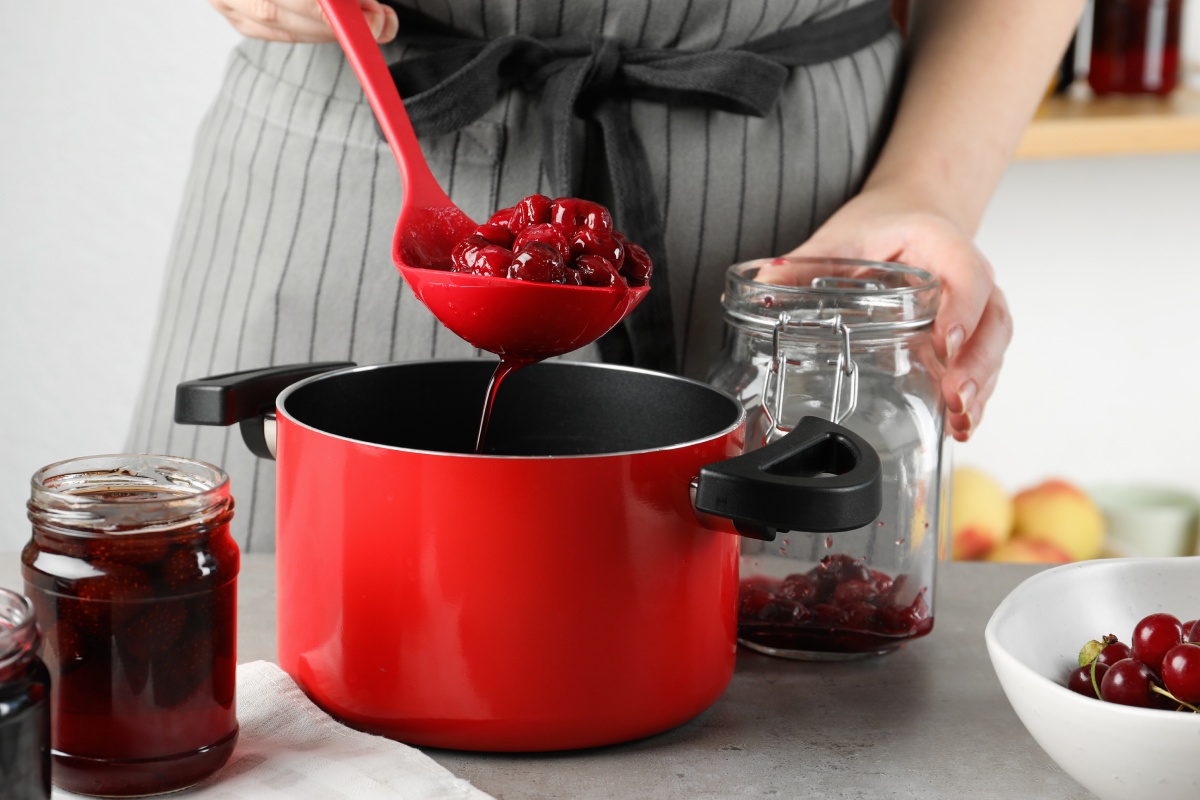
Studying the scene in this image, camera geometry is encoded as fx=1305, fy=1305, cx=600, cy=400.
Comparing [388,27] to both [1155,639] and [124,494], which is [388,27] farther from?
[1155,639]

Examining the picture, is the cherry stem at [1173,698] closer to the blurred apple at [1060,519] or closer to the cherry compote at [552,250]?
the cherry compote at [552,250]

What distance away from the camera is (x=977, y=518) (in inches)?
72.1

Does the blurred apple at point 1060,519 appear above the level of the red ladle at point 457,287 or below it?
below

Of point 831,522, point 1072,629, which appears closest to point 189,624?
point 831,522

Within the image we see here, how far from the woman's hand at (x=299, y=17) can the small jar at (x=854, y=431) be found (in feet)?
0.97

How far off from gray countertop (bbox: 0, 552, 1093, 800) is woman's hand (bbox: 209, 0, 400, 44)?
0.41 m

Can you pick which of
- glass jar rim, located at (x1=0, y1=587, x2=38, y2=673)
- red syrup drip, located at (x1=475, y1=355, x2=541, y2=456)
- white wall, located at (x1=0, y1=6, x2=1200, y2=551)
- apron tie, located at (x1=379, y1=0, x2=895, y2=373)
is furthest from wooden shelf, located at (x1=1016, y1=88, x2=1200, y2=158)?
glass jar rim, located at (x1=0, y1=587, x2=38, y2=673)

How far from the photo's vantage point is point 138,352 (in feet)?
5.91

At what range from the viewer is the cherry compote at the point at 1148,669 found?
0.55m

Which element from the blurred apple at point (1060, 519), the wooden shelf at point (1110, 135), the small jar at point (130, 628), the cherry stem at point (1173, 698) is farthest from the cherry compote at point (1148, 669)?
the blurred apple at point (1060, 519)

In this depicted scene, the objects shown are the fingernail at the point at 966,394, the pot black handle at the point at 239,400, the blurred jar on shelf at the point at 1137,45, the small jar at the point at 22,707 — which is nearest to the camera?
the small jar at the point at 22,707

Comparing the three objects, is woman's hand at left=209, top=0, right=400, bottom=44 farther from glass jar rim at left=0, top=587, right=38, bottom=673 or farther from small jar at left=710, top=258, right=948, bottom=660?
glass jar rim at left=0, top=587, right=38, bottom=673

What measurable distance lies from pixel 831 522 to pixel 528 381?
0.28 m

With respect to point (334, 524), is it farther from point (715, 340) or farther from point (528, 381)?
point (715, 340)
